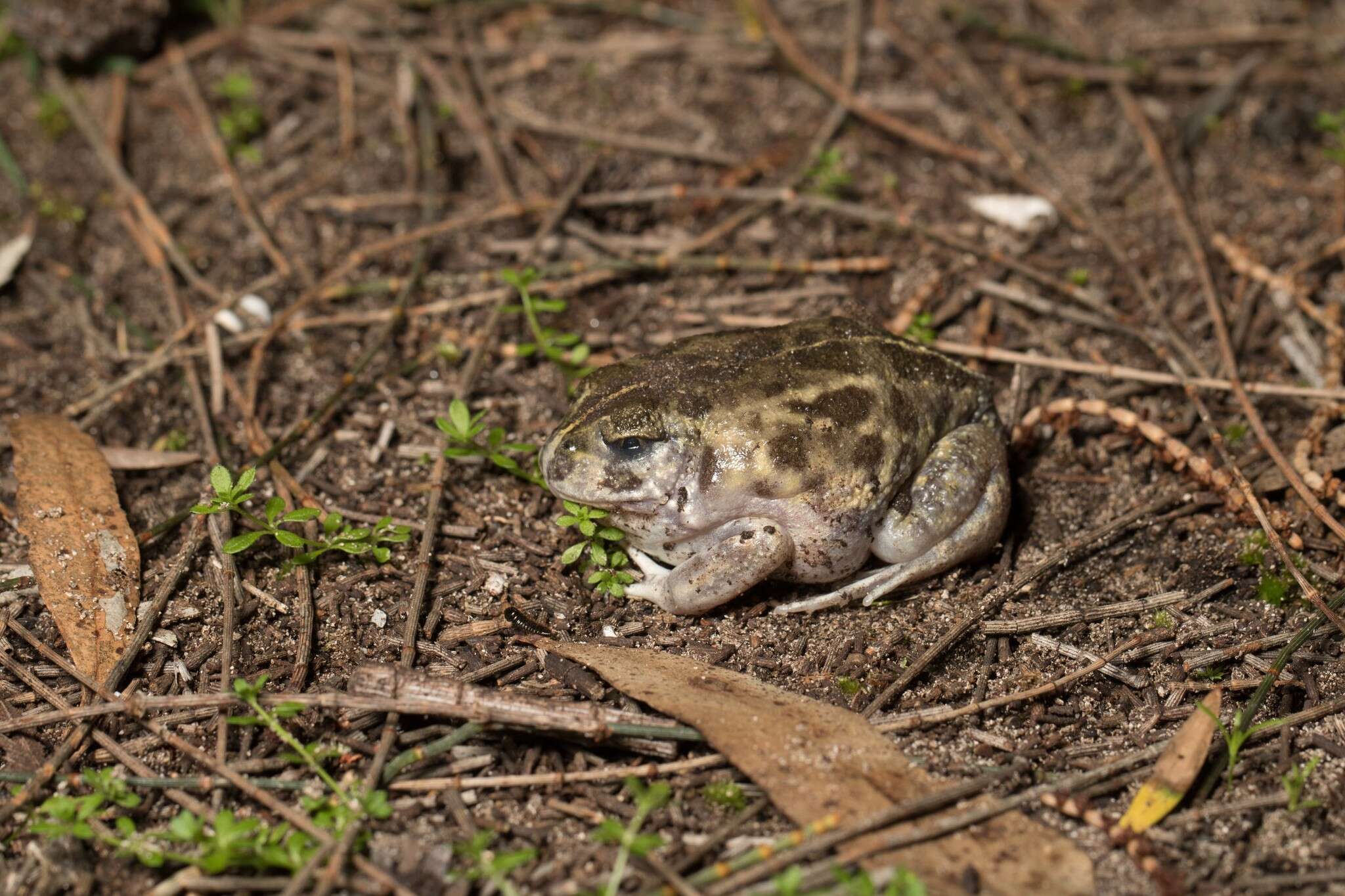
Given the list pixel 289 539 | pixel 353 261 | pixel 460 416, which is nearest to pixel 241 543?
pixel 289 539

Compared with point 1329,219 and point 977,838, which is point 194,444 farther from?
point 1329,219

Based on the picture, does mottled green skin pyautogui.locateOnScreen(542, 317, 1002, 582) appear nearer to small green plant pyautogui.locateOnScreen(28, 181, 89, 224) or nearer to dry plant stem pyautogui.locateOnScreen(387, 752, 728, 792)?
dry plant stem pyautogui.locateOnScreen(387, 752, 728, 792)

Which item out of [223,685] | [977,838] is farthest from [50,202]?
[977,838]

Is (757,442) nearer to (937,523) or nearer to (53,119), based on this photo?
(937,523)

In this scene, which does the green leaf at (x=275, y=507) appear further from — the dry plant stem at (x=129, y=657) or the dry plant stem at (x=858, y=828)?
the dry plant stem at (x=858, y=828)

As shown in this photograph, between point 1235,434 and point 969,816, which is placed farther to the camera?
point 1235,434

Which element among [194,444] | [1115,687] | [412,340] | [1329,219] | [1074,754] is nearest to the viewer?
[1074,754]

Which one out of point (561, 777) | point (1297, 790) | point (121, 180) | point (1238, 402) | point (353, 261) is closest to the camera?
point (1297, 790)
